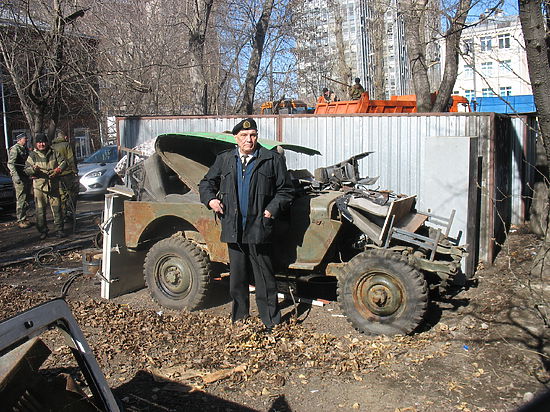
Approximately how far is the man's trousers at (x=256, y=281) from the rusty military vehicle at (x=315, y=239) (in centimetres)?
30

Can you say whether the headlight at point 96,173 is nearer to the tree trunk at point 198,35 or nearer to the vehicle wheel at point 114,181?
the vehicle wheel at point 114,181

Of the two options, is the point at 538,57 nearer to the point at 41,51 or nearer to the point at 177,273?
the point at 177,273

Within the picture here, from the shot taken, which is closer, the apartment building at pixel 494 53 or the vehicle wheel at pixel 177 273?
the apartment building at pixel 494 53

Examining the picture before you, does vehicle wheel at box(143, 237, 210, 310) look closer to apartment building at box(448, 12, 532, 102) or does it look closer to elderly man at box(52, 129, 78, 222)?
apartment building at box(448, 12, 532, 102)

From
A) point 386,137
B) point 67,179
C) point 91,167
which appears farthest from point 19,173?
point 386,137

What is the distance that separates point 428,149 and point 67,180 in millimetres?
6817

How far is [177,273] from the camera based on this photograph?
6316 mm

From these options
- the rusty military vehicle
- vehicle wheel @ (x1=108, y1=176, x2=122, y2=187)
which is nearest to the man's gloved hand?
the rusty military vehicle

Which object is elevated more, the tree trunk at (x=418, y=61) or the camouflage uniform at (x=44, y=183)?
the tree trunk at (x=418, y=61)

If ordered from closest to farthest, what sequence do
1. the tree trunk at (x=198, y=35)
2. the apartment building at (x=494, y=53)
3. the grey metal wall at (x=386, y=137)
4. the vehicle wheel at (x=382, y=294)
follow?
1. the apartment building at (x=494, y=53)
2. the vehicle wheel at (x=382, y=294)
3. the grey metal wall at (x=386, y=137)
4. the tree trunk at (x=198, y=35)

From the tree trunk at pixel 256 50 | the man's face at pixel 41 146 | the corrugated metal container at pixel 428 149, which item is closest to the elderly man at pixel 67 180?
the man's face at pixel 41 146

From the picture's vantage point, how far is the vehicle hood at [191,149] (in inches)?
244

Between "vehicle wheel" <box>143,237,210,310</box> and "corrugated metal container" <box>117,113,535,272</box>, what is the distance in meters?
3.45

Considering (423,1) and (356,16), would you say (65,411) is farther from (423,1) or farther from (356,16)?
(356,16)
